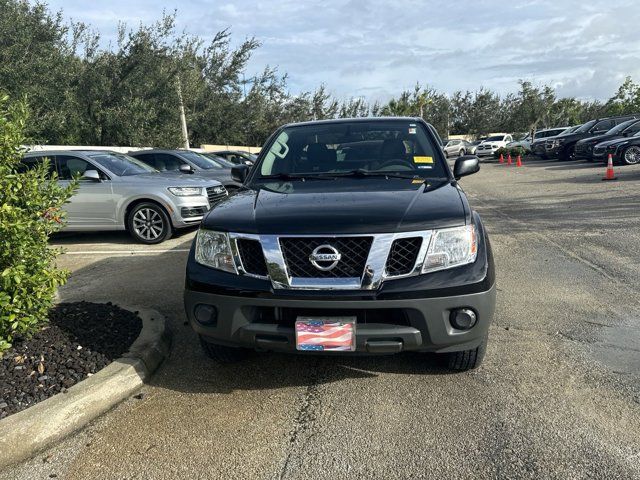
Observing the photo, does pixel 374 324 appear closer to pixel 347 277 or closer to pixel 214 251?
pixel 347 277

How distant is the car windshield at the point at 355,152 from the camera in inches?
156

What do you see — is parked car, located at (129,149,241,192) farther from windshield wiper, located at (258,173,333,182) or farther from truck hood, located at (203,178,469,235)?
truck hood, located at (203,178,469,235)

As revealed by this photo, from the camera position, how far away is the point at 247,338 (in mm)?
2850

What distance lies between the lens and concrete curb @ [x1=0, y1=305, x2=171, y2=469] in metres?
2.60

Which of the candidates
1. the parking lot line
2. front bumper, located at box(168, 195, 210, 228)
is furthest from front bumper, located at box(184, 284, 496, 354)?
front bumper, located at box(168, 195, 210, 228)

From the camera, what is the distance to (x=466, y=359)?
3.15 metres

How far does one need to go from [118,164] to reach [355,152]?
239 inches

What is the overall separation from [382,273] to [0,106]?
2.82m

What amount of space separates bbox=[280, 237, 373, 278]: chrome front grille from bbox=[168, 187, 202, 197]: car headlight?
5924 millimetres

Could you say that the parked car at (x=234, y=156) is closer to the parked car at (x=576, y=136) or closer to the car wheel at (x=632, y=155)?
the car wheel at (x=632, y=155)

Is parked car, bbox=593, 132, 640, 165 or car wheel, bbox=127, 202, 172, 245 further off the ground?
parked car, bbox=593, 132, 640, 165

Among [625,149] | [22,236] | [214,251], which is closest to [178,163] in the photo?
[22,236]

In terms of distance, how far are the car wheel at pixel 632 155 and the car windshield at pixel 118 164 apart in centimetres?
1606

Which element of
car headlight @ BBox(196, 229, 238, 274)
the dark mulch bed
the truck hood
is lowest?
the dark mulch bed
